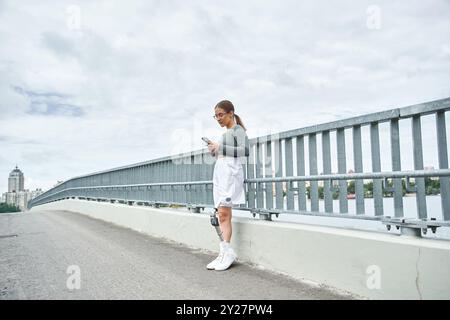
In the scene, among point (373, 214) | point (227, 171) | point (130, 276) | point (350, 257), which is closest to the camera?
point (350, 257)

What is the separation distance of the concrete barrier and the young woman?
0.43 m

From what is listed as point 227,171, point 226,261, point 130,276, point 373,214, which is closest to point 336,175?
point 373,214

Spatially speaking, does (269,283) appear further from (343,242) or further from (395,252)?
(395,252)

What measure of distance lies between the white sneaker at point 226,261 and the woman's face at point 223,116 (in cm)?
159

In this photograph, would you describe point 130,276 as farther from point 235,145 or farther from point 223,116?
point 223,116

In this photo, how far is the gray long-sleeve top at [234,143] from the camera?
15.9ft

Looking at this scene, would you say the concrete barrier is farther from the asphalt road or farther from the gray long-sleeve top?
the gray long-sleeve top

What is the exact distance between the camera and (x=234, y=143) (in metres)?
4.94

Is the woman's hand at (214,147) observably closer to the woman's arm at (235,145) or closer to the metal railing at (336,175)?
the woman's arm at (235,145)

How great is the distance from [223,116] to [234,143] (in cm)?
38

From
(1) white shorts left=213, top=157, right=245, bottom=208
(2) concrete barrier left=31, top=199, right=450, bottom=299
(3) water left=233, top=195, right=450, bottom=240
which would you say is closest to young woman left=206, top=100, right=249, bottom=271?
(1) white shorts left=213, top=157, right=245, bottom=208

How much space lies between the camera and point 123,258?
5.89 meters

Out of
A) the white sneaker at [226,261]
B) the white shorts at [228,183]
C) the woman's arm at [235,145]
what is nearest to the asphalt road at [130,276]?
the white sneaker at [226,261]
